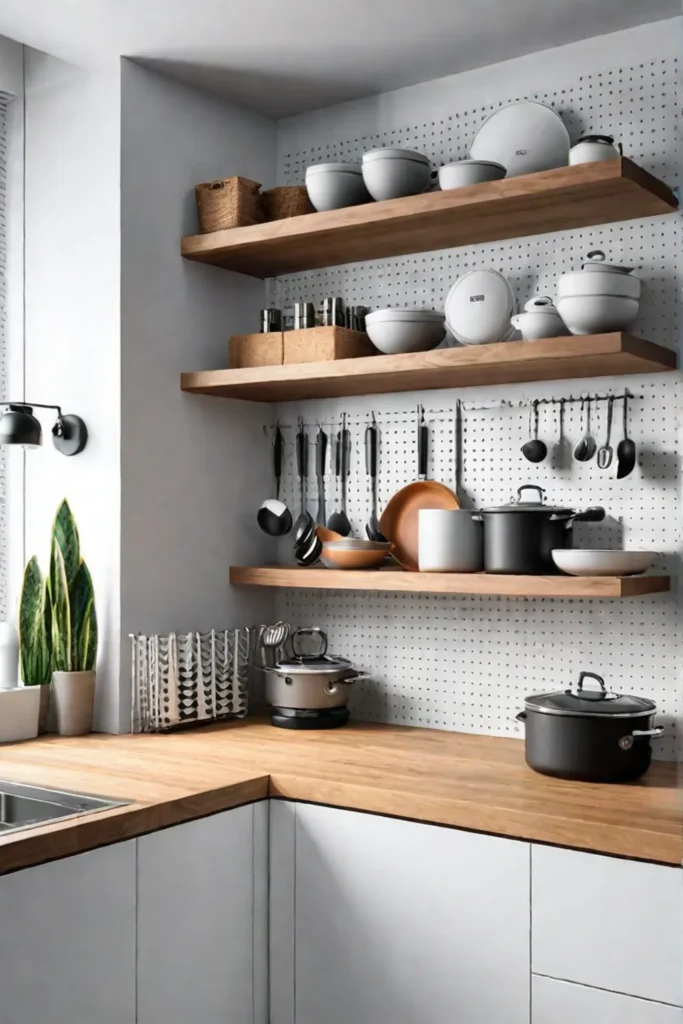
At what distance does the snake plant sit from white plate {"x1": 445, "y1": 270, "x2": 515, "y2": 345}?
1.13 meters

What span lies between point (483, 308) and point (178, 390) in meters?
0.89

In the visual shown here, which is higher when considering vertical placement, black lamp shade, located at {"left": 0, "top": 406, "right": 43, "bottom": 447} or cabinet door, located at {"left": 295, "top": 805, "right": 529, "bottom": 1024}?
black lamp shade, located at {"left": 0, "top": 406, "right": 43, "bottom": 447}

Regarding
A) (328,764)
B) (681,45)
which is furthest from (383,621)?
(681,45)

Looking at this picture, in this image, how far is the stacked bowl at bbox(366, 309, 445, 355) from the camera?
9.28 feet

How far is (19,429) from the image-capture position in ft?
9.11

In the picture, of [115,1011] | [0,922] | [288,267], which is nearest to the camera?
[0,922]

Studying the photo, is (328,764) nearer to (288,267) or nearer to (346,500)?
(346,500)

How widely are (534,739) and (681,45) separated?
5.40ft

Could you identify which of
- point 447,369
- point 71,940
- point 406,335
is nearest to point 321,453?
point 406,335

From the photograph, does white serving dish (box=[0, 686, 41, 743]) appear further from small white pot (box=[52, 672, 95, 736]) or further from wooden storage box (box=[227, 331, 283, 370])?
wooden storage box (box=[227, 331, 283, 370])

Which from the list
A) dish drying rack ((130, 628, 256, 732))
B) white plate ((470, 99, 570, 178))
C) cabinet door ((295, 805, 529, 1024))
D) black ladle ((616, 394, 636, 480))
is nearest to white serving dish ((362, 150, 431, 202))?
white plate ((470, 99, 570, 178))

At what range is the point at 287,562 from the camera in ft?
11.1

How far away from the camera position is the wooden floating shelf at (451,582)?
97.7 inches

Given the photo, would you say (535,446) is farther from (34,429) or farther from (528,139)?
(34,429)
